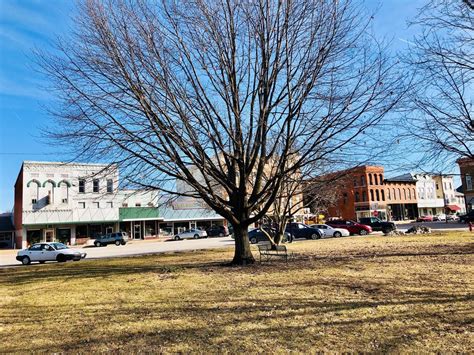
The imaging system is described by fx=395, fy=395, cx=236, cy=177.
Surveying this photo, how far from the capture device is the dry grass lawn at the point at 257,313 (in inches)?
204

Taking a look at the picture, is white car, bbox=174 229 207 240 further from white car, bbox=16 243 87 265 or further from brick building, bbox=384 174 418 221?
brick building, bbox=384 174 418 221

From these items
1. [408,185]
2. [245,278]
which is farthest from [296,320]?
[408,185]

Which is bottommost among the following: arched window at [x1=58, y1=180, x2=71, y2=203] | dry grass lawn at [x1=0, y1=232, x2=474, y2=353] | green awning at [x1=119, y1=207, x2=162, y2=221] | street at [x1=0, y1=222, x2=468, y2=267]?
street at [x1=0, y1=222, x2=468, y2=267]

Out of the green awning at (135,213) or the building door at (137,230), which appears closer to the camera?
the green awning at (135,213)

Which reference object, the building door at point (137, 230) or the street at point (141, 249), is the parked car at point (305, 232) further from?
the building door at point (137, 230)

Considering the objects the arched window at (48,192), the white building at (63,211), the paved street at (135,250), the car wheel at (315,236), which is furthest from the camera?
the arched window at (48,192)

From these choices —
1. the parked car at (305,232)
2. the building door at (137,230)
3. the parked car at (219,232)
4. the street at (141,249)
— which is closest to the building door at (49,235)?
the street at (141,249)

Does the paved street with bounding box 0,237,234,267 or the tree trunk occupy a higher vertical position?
the tree trunk

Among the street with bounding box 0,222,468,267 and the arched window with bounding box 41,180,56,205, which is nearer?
the street with bounding box 0,222,468,267

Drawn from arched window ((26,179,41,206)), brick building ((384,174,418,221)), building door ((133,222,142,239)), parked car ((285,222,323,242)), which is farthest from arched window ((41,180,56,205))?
brick building ((384,174,418,221))

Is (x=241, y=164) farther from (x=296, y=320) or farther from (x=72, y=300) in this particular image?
(x=296, y=320)

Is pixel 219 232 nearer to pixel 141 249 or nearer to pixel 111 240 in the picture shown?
pixel 111 240

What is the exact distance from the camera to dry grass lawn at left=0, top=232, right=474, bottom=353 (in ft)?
17.0

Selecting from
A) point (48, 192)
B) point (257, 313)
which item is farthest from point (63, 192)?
point (257, 313)
